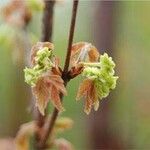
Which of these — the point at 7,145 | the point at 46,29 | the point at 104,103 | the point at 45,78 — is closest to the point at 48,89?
the point at 45,78

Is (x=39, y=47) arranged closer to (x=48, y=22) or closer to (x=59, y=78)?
(x=59, y=78)

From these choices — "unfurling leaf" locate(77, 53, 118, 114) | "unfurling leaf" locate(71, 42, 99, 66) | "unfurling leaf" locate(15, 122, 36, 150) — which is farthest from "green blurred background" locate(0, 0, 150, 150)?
"unfurling leaf" locate(77, 53, 118, 114)

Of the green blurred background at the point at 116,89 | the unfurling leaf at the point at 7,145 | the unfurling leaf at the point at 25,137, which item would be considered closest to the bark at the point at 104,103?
the green blurred background at the point at 116,89

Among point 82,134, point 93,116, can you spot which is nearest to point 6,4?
point 93,116

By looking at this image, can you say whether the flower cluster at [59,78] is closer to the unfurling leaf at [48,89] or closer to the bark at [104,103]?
the unfurling leaf at [48,89]

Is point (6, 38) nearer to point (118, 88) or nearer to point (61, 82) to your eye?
point (61, 82)

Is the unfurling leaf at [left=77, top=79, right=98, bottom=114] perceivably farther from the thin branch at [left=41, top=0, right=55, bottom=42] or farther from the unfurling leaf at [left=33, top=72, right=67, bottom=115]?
the thin branch at [left=41, top=0, right=55, bottom=42]
